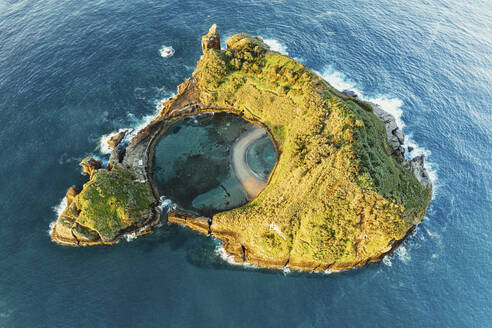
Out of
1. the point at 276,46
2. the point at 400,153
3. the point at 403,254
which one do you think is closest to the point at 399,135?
the point at 400,153

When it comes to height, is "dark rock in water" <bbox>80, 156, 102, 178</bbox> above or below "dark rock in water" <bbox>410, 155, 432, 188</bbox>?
below

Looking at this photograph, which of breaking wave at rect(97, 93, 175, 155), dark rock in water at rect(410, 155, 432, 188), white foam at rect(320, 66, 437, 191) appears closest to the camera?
dark rock in water at rect(410, 155, 432, 188)

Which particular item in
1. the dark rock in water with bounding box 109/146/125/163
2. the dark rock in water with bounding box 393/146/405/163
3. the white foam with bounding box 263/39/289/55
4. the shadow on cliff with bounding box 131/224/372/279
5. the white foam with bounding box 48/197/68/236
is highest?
the white foam with bounding box 263/39/289/55

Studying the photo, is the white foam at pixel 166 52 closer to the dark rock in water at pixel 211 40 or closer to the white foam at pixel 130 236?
the dark rock in water at pixel 211 40

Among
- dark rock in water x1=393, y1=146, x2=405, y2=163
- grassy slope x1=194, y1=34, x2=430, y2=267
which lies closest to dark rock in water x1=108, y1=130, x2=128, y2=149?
grassy slope x1=194, y1=34, x2=430, y2=267

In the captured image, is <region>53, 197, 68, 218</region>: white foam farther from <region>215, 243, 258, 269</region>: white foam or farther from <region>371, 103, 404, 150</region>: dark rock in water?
<region>371, 103, 404, 150</region>: dark rock in water

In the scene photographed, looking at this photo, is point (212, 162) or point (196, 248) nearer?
point (196, 248)

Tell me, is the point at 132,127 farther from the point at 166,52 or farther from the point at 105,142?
the point at 166,52

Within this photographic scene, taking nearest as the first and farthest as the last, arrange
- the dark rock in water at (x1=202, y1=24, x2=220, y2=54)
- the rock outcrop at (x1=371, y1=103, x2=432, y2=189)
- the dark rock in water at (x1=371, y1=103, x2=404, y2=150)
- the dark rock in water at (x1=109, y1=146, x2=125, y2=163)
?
the rock outcrop at (x1=371, y1=103, x2=432, y2=189)
the dark rock in water at (x1=109, y1=146, x2=125, y2=163)
the dark rock in water at (x1=371, y1=103, x2=404, y2=150)
the dark rock in water at (x1=202, y1=24, x2=220, y2=54)

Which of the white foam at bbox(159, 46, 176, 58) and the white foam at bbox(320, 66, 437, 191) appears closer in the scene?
the white foam at bbox(320, 66, 437, 191)
